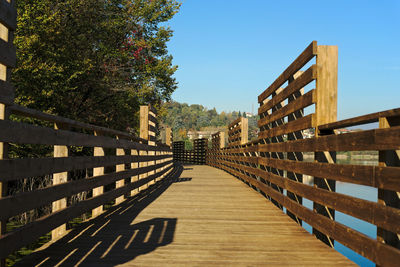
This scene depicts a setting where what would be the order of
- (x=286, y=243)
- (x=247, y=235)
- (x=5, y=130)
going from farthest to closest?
(x=247, y=235) < (x=286, y=243) < (x=5, y=130)

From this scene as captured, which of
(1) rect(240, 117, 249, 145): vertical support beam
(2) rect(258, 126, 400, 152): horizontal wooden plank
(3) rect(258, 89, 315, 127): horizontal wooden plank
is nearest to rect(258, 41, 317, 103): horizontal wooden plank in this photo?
(3) rect(258, 89, 315, 127): horizontal wooden plank

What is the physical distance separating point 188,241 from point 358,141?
213 centimetres

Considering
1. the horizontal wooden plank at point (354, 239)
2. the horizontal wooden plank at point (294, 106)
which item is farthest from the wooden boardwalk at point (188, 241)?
the horizontal wooden plank at point (294, 106)

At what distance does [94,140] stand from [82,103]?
40.9 feet

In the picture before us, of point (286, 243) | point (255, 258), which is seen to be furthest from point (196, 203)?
point (255, 258)

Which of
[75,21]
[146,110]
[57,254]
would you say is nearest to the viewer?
[57,254]

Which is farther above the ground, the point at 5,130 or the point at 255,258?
the point at 5,130

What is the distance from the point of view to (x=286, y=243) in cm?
407

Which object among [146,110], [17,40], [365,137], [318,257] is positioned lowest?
[318,257]

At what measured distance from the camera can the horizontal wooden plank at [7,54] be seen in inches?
109

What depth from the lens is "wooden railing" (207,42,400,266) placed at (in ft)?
8.72

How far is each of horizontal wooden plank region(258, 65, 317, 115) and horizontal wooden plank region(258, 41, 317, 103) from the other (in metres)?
0.15

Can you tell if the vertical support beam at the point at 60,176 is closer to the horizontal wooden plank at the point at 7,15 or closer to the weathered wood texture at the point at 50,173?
the weathered wood texture at the point at 50,173

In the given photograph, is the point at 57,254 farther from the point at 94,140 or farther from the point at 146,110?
the point at 146,110
